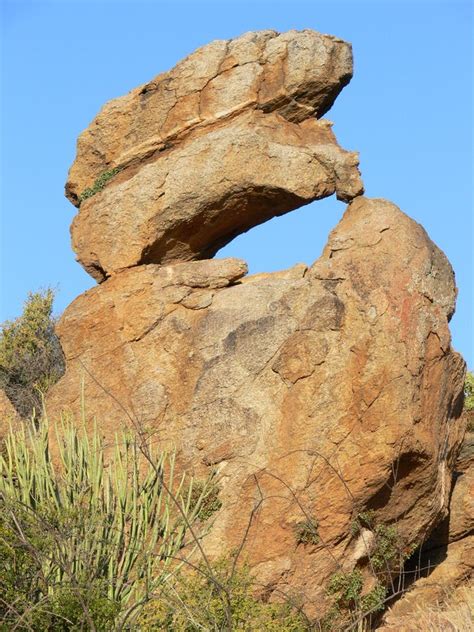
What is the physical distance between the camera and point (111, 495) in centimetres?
1170

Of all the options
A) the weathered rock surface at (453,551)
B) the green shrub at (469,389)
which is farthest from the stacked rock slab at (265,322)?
the green shrub at (469,389)

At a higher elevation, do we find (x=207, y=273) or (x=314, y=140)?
(x=314, y=140)

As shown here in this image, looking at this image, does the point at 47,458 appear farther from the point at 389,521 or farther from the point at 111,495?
the point at 389,521

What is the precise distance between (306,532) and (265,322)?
2.51m

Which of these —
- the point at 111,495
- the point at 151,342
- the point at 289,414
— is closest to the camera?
the point at 111,495

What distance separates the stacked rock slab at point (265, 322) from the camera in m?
12.4

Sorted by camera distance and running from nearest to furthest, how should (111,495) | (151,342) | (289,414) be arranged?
(111,495) < (289,414) < (151,342)

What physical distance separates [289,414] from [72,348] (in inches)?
125

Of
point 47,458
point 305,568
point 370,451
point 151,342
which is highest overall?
point 151,342

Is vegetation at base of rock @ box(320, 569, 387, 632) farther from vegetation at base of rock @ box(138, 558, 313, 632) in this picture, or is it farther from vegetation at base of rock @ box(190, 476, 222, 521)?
vegetation at base of rock @ box(190, 476, 222, 521)

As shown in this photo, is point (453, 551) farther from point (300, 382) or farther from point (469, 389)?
point (469, 389)

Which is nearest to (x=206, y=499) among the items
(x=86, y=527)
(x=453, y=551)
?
(x=86, y=527)

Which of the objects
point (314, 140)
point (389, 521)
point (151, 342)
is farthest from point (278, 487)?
point (314, 140)

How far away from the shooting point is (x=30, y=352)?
75.7 ft
